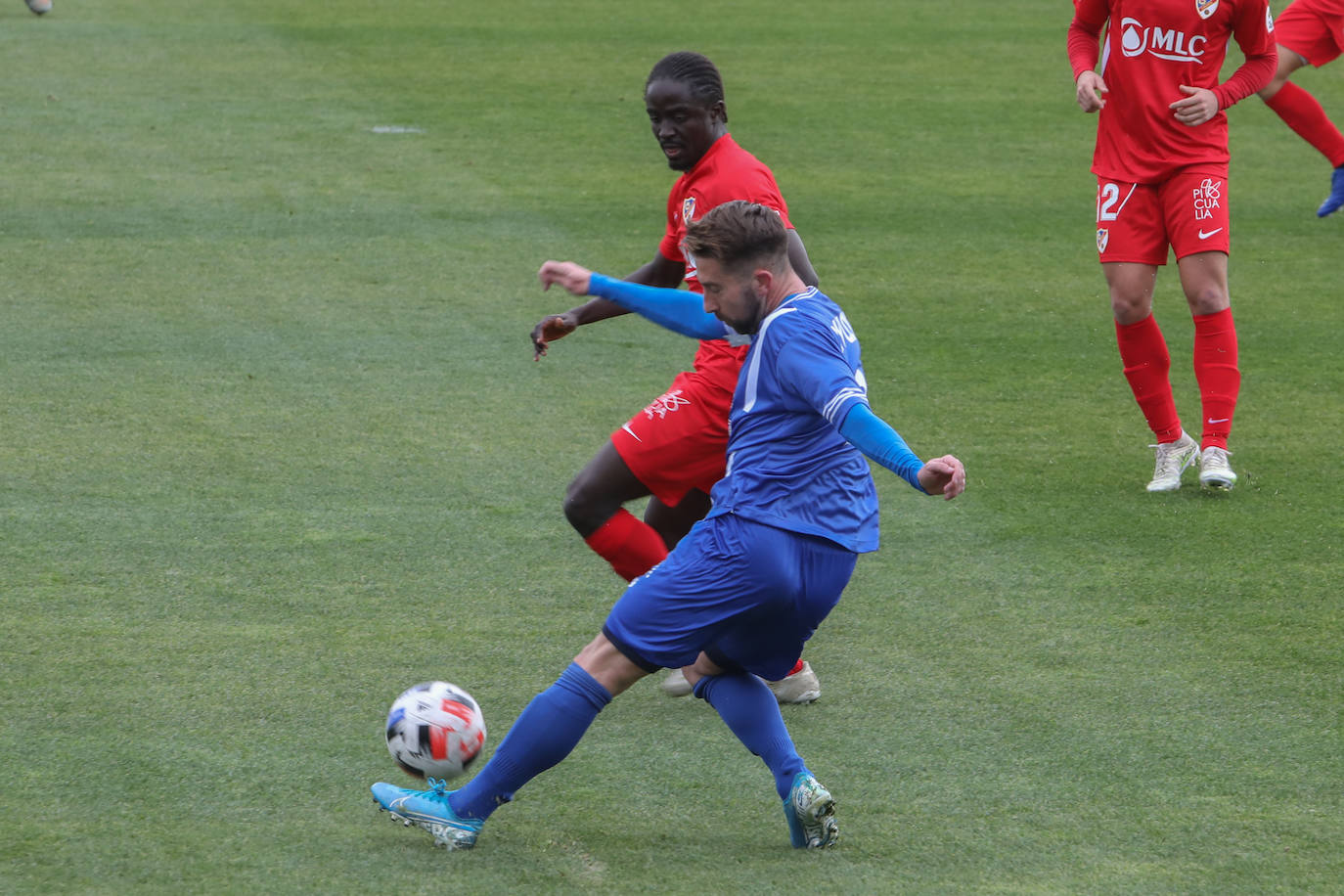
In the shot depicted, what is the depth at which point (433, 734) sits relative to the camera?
14.1ft

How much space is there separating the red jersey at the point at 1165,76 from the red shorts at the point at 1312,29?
4.41m

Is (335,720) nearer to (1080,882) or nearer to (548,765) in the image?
(548,765)

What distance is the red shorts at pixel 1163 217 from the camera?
6.86 m

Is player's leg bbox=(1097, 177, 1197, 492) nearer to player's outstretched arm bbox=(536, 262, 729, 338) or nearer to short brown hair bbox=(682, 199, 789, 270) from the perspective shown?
player's outstretched arm bbox=(536, 262, 729, 338)

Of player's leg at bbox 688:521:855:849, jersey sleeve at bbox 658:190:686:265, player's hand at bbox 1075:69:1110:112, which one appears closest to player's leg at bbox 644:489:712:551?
jersey sleeve at bbox 658:190:686:265

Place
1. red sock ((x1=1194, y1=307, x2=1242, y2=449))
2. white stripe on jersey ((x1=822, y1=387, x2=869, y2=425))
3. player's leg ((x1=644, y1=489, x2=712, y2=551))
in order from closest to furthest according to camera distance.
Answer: white stripe on jersey ((x1=822, y1=387, x2=869, y2=425)) → player's leg ((x1=644, y1=489, x2=712, y2=551)) → red sock ((x1=1194, y1=307, x2=1242, y2=449))

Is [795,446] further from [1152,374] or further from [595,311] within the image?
[1152,374]

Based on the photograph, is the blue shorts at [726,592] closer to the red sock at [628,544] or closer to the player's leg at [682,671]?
the player's leg at [682,671]

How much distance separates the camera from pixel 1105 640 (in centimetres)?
551

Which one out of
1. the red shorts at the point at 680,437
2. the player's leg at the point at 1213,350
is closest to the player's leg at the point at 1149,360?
the player's leg at the point at 1213,350

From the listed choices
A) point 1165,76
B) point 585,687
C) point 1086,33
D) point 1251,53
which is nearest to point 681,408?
point 585,687

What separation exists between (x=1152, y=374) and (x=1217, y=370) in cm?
26

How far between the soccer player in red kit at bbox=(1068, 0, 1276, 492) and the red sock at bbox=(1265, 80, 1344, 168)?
4498 millimetres

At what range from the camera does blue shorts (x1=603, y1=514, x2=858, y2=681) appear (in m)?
4.02
